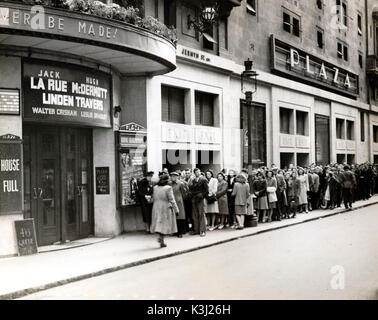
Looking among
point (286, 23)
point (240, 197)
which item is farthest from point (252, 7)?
point (240, 197)

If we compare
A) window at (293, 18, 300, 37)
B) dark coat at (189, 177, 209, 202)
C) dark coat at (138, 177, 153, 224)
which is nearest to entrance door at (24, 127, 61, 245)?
dark coat at (138, 177, 153, 224)

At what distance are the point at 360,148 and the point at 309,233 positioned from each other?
2928 cm

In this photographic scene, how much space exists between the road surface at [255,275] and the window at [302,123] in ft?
62.0

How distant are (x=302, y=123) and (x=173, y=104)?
1502 centimetres

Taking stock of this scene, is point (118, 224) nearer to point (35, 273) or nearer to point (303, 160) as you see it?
point (35, 273)

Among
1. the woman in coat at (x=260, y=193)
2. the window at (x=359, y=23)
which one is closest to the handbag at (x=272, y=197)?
the woman in coat at (x=260, y=193)

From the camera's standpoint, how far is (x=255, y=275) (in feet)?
31.7

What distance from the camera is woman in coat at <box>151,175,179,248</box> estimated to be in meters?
13.2

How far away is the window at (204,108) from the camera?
22250 mm

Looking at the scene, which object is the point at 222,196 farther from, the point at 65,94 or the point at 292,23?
the point at 292,23

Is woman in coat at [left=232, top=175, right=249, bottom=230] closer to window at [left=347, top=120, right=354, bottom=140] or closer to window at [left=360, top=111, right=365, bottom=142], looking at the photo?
window at [left=347, top=120, right=354, bottom=140]

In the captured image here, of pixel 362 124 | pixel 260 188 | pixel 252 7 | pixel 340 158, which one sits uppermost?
pixel 252 7

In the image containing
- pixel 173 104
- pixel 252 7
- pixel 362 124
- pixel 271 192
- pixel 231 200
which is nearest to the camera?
pixel 231 200

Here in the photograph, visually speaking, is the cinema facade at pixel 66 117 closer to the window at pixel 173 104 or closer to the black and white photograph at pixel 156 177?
the black and white photograph at pixel 156 177
